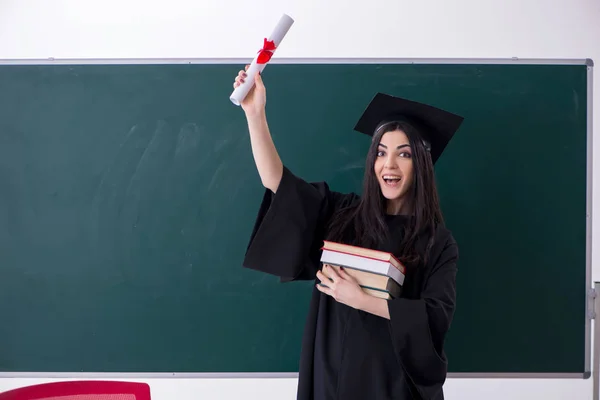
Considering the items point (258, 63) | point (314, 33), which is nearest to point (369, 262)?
point (258, 63)

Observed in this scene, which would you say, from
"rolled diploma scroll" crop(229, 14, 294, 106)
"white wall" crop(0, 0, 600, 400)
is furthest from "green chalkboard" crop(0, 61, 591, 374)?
"rolled diploma scroll" crop(229, 14, 294, 106)

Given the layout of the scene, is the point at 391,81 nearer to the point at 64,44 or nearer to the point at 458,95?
the point at 458,95

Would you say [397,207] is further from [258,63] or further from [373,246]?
[258,63]

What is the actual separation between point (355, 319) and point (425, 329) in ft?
0.85

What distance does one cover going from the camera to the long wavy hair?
1736 mm

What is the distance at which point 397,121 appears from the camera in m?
1.80

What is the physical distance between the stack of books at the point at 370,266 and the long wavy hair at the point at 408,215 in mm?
117

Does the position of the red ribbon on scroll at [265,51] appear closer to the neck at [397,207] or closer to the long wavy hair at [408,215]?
the long wavy hair at [408,215]

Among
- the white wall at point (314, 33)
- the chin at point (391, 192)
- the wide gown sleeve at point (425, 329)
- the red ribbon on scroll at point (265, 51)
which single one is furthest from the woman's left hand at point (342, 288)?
the white wall at point (314, 33)

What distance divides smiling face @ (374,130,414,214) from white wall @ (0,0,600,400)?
0.90 meters

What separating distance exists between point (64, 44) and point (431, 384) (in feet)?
7.76

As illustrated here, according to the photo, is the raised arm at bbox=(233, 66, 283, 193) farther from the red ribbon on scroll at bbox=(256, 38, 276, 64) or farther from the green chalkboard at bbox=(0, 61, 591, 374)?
the green chalkboard at bbox=(0, 61, 591, 374)

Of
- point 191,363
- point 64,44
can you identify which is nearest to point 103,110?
A: point 64,44

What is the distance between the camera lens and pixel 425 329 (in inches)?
60.6
